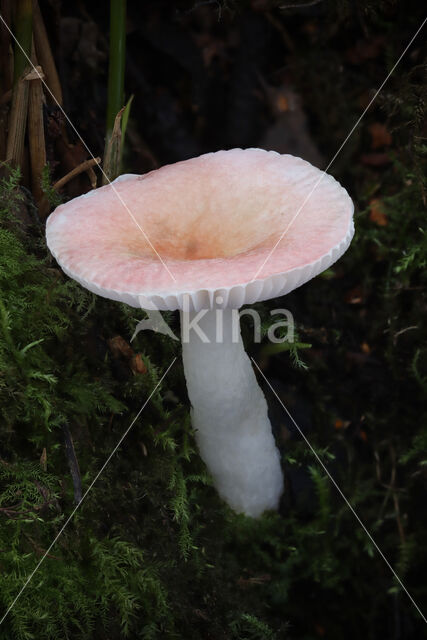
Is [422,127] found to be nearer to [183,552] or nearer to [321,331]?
[321,331]

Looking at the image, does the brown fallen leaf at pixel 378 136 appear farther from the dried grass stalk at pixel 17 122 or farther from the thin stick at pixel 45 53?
the dried grass stalk at pixel 17 122

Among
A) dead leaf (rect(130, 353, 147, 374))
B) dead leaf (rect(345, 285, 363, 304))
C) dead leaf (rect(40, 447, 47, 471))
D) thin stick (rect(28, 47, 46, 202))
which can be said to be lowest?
dead leaf (rect(345, 285, 363, 304))

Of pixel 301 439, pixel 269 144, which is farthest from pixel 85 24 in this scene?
pixel 301 439

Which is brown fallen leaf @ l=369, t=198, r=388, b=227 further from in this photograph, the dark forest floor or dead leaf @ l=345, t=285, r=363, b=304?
dead leaf @ l=345, t=285, r=363, b=304

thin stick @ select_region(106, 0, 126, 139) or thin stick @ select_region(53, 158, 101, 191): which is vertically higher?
thin stick @ select_region(106, 0, 126, 139)

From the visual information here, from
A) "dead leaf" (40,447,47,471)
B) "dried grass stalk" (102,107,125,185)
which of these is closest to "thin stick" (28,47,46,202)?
"dried grass stalk" (102,107,125,185)

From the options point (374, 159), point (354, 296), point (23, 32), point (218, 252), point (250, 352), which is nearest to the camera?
point (218, 252)

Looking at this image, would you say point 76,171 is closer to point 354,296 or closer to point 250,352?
point 250,352
